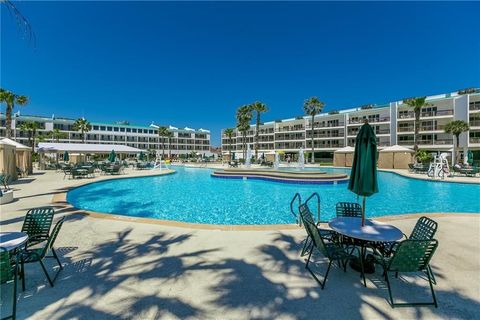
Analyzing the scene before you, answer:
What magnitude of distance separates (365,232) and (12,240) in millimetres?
5526

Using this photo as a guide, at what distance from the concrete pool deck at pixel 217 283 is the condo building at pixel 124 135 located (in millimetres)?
76843

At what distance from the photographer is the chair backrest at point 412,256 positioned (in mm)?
3244

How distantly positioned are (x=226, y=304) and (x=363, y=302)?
1.90 meters

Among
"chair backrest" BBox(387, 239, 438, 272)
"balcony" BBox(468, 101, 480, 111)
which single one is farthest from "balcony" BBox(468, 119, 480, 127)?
"chair backrest" BBox(387, 239, 438, 272)

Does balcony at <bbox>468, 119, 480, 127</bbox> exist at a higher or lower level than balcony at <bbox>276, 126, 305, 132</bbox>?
lower

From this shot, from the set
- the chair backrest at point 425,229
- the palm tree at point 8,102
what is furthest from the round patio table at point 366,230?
the palm tree at point 8,102

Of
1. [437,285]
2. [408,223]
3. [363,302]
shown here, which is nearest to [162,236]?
[363,302]

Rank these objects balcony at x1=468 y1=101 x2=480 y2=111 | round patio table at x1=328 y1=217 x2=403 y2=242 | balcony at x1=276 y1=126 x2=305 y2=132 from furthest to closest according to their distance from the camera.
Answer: balcony at x1=276 y1=126 x2=305 y2=132 < balcony at x1=468 y1=101 x2=480 y2=111 < round patio table at x1=328 y1=217 x2=403 y2=242

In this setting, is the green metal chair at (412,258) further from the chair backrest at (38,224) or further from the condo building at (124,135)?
the condo building at (124,135)

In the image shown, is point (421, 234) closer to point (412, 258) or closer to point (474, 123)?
point (412, 258)

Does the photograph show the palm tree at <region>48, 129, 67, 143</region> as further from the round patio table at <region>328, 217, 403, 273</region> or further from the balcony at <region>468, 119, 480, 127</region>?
the balcony at <region>468, 119, 480, 127</region>

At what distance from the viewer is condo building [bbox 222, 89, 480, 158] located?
1528 inches

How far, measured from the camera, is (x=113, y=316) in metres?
3.01

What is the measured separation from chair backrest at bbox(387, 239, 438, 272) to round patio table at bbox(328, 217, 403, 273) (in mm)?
382
